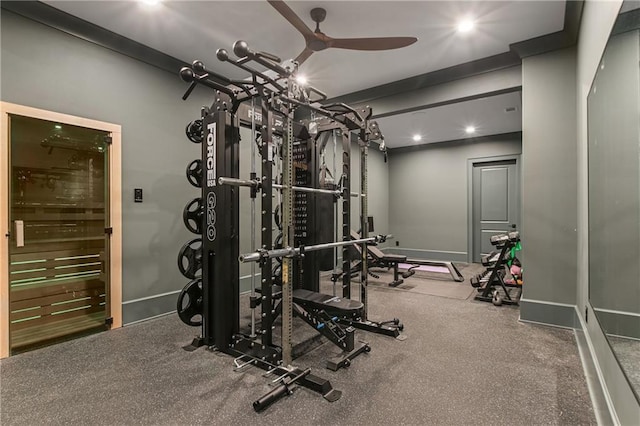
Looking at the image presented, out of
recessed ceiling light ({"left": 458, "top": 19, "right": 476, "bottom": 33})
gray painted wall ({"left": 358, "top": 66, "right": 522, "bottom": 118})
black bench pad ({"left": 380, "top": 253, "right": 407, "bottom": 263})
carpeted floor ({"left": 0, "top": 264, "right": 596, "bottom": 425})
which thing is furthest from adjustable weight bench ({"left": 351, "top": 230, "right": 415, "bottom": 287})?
recessed ceiling light ({"left": 458, "top": 19, "right": 476, "bottom": 33})

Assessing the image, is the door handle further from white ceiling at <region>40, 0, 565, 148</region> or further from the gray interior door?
the gray interior door

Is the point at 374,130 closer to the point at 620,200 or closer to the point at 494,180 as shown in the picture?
the point at 620,200

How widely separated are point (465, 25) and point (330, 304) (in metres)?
3.13

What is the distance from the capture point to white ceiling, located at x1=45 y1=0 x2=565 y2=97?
283 cm

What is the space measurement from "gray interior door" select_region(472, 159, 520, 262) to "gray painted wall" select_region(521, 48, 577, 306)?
4.12 metres

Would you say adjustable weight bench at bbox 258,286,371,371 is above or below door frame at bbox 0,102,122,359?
below

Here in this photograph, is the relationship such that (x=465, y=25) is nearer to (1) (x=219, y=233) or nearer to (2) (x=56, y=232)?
(1) (x=219, y=233)

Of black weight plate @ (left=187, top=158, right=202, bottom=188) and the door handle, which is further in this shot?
black weight plate @ (left=187, top=158, right=202, bottom=188)

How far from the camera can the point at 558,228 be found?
11.0ft

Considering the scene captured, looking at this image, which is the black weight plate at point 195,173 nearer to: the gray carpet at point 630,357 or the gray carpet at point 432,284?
the gray carpet at point 630,357

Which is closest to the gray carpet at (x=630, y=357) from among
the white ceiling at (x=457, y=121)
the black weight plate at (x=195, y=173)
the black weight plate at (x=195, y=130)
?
the black weight plate at (x=195, y=173)

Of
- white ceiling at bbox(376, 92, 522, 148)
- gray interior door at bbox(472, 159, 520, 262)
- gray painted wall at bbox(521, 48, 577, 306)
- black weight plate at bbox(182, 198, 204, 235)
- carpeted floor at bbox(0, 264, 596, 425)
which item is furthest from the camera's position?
gray interior door at bbox(472, 159, 520, 262)

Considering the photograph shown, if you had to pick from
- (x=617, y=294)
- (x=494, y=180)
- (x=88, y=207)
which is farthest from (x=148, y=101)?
(x=494, y=180)

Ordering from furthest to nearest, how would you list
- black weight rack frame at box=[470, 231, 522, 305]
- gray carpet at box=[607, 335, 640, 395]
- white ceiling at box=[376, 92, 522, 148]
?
white ceiling at box=[376, 92, 522, 148] < black weight rack frame at box=[470, 231, 522, 305] < gray carpet at box=[607, 335, 640, 395]
